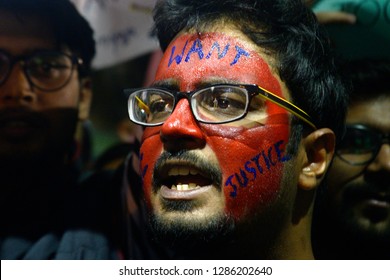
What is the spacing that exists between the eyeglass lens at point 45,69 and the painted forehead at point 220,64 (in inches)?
19.9

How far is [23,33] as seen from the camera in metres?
1.68

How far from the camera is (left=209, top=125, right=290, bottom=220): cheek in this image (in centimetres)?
125

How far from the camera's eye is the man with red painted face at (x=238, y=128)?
49.3 inches

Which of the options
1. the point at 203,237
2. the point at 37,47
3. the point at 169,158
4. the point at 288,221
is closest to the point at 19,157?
the point at 37,47

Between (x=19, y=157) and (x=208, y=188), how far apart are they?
728mm

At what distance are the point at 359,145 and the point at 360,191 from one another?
13 centimetres

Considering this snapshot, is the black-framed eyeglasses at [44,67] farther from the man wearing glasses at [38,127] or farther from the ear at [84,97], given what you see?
the ear at [84,97]

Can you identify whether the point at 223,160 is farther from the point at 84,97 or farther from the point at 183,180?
the point at 84,97

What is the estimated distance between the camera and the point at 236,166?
1.26 m

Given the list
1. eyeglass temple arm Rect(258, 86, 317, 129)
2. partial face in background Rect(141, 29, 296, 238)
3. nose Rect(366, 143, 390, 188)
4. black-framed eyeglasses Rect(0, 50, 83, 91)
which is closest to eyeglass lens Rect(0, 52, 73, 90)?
black-framed eyeglasses Rect(0, 50, 83, 91)

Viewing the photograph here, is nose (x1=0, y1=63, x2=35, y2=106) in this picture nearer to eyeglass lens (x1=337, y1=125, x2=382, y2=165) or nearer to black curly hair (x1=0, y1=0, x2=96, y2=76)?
black curly hair (x1=0, y1=0, x2=96, y2=76)

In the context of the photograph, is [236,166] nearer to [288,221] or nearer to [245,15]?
[288,221]

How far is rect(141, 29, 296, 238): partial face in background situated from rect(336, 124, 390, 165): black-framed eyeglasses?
33cm

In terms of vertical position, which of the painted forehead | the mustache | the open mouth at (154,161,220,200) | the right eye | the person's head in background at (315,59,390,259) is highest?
the painted forehead
